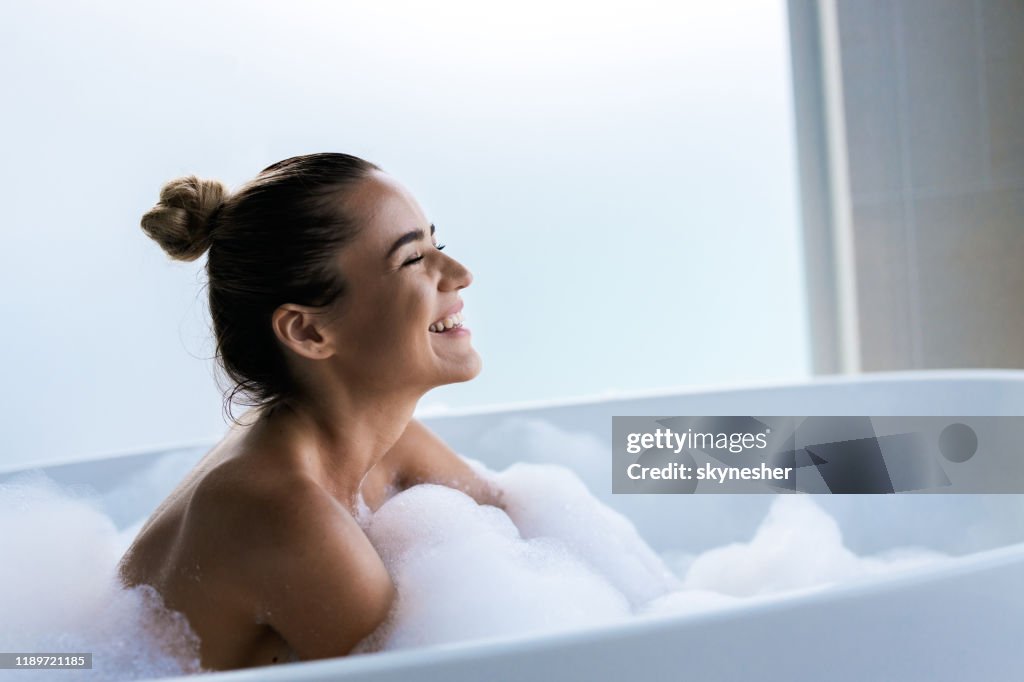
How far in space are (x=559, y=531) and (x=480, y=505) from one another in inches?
4.1

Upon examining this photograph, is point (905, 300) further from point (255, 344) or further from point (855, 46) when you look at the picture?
point (255, 344)

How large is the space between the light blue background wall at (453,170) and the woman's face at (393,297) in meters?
0.93

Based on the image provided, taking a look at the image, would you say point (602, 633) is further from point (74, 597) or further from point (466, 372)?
point (74, 597)

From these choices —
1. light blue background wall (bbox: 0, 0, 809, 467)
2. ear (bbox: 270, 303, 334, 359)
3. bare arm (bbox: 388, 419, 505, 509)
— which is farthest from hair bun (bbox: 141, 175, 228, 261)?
light blue background wall (bbox: 0, 0, 809, 467)

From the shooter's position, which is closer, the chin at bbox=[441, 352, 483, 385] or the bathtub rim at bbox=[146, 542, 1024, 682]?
the bathtub rim at bbox=[146, 542, 1024, 682]

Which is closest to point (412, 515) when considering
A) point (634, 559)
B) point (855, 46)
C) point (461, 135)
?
point (634, 559)

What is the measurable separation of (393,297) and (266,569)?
267 mm

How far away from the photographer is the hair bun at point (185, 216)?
82cm

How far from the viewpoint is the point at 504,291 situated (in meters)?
3.27

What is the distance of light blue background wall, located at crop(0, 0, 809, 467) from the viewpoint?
2.26 metres

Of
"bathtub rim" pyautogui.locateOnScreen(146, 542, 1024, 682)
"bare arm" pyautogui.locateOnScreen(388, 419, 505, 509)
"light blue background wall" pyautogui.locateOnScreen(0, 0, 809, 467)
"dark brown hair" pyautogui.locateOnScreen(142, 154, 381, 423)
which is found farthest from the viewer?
"light blue background wall" pyautogui.locateOnScreen(0, 0, 809, 467)

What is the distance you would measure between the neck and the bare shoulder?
0.30 ft

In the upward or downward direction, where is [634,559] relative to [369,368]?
downward

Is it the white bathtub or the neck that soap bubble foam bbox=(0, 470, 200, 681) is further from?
the white bathtub
